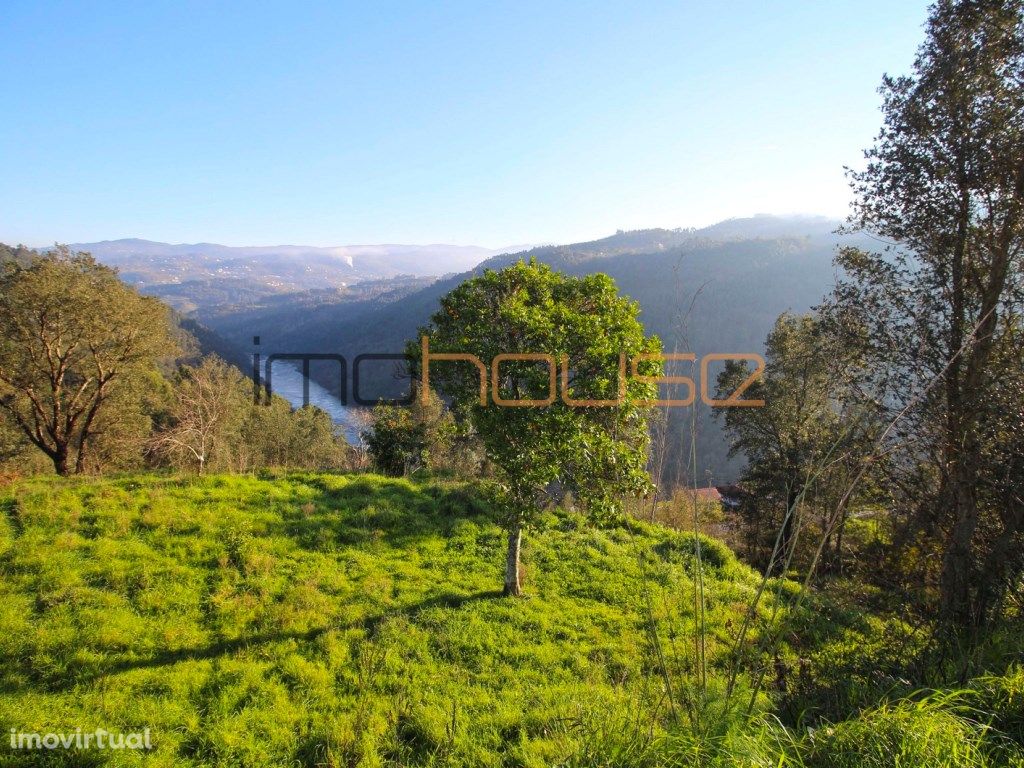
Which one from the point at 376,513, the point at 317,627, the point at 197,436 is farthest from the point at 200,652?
the point at 197,436

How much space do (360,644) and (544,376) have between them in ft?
15.1

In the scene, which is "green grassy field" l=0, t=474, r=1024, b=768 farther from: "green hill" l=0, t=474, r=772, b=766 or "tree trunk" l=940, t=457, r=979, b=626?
"tree trunk" l=940, t=457, r=979, b=626

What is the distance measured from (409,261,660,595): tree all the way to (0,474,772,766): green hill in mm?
2079

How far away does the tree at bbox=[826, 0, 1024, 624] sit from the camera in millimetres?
5590

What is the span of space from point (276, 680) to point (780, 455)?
17.2 metres

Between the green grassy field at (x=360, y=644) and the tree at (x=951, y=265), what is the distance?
9.39 feet

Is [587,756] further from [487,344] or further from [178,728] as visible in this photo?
[487,344]

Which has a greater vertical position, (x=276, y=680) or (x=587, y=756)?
(x=587, y=756)

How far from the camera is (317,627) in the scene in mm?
7145

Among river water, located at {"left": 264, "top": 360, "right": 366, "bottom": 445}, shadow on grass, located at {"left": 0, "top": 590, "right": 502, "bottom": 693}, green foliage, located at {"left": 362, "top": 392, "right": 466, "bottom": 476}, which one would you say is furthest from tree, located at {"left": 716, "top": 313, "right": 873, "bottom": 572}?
river water, located at {"left": 264, "top": 360, "right": 366, "bottom": 445}

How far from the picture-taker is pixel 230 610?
7242 mm

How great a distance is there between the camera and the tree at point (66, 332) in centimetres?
1385

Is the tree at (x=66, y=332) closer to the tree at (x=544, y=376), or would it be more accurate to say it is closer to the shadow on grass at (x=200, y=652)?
the shadow on grass at (x=200, y=652)

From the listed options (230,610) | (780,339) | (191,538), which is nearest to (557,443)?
(230,610)
